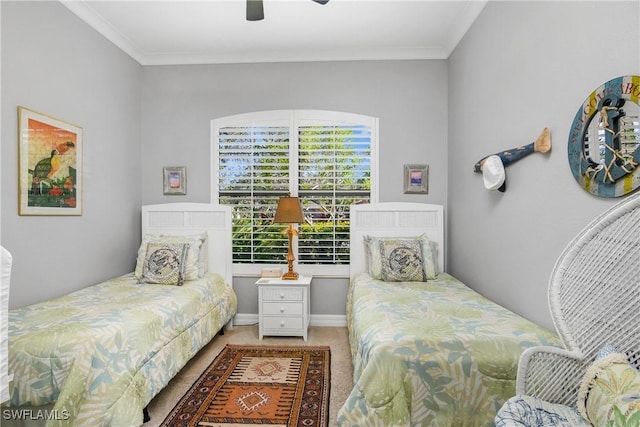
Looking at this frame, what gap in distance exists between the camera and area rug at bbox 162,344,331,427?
204 centimetres

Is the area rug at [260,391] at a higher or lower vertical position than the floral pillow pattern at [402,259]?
lower

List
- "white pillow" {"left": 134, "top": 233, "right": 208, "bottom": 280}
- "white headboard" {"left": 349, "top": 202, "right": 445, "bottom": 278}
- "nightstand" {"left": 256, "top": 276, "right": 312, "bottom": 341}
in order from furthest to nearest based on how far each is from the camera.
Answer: "white headboard" {"left": 349, "top": 202, "right": 445, "bottom": 278} < "nightstand" {"left": 256, "top": 276, "right": 312, "bottom": 341} < "white pillow" {"left": 134, "top": 233, "right": 208, "bottom": 280}

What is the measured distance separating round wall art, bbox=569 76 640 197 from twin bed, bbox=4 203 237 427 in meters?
2.37

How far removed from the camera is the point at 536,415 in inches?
46.3

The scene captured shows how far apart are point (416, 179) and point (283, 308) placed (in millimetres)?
1839

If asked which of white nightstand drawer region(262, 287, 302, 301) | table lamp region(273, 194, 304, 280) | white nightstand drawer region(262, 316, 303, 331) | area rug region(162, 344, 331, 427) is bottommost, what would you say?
area rug region(162, 344, 331, 427)

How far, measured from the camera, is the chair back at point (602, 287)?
47.5 inches

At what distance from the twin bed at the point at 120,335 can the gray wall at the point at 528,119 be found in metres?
2.19

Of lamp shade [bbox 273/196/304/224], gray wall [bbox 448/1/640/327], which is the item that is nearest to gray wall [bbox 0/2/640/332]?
gray wall [bbox 448/1/640/327]

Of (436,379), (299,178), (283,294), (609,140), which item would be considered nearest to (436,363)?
(436,379)

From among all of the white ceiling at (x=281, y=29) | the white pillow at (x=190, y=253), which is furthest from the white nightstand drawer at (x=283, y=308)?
the white ceiling at (x=281, y=29)

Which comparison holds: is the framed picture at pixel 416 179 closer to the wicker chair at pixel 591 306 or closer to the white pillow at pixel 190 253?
the white pillow at pixel 190 253

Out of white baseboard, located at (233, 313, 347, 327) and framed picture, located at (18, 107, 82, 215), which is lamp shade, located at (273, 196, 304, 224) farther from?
framed picture, located at (18, 107, 82, 215)

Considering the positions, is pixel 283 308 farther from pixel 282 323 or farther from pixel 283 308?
pixel 282 323
